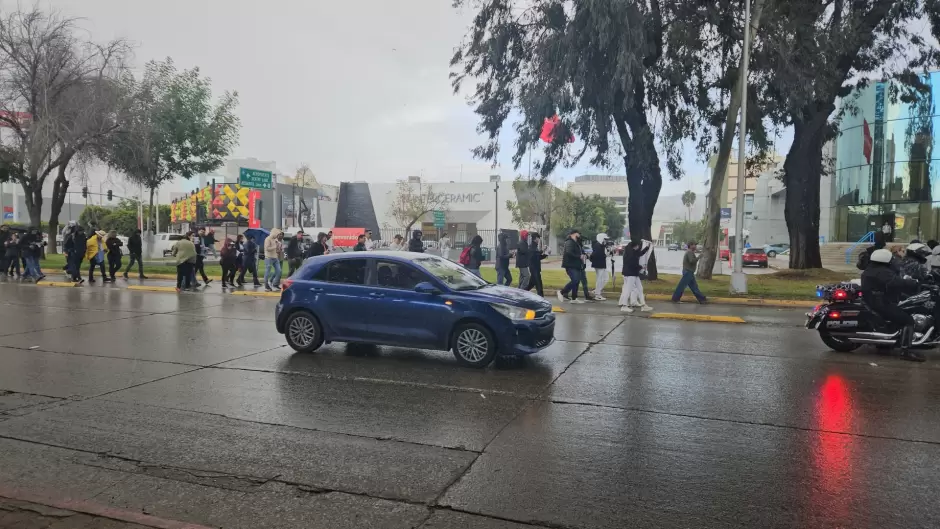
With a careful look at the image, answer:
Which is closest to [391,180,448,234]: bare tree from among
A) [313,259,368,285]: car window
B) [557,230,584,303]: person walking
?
[557,230,584,303]: person walking

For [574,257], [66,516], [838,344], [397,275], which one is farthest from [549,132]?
[66,516]

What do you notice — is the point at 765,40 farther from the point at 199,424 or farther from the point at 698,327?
the point at 199,424

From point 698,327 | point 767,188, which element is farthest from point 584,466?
point 767,188

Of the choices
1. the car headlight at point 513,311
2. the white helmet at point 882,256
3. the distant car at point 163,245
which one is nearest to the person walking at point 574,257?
the white helmet at point 882,256

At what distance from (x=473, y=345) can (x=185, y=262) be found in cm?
1265

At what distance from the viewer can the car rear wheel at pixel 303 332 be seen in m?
8.83

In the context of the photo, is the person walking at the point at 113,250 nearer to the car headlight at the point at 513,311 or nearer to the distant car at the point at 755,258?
the car headlight at the point at 513,311

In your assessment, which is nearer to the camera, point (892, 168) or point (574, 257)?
point (574, 257)

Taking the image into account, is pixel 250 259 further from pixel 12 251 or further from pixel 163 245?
pixel 163 245

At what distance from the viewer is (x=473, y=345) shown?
7.98 m

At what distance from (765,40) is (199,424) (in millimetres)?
19364

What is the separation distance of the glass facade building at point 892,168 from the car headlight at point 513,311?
35501 mm

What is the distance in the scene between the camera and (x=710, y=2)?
20109 mm

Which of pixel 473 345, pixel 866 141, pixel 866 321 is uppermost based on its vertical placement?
pixel 866 141
